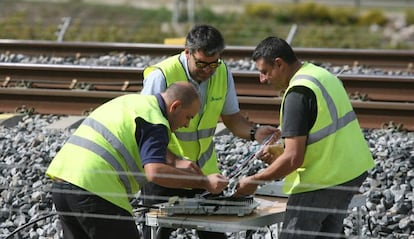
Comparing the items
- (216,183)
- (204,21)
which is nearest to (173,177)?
(216,183)

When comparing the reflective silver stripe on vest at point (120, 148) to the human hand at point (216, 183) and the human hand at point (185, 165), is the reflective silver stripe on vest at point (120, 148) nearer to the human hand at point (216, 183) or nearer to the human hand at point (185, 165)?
the human hand at point (185, 165)

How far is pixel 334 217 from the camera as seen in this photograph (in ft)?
21.7

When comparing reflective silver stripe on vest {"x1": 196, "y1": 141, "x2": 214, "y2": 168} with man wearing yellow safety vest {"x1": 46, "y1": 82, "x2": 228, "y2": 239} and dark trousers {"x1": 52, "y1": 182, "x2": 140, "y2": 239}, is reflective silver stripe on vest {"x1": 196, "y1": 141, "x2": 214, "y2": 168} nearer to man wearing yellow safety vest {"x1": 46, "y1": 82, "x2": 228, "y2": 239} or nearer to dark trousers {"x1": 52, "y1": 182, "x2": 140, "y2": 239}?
man wearing yellow safety vest {"x1": 46, "y1": 82, "x2": 228, "y2": 239}

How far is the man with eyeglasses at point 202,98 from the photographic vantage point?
6.95m

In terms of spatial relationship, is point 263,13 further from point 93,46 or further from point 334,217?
point 334,217

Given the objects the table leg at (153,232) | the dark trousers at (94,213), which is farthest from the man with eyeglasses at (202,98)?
the dark trousers at (94,213)

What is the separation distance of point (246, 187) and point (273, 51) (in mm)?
844

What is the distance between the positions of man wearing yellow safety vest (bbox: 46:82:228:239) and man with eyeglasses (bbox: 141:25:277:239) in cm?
74

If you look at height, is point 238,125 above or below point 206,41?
below

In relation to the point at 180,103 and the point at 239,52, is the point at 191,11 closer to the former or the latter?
the point at 239,52

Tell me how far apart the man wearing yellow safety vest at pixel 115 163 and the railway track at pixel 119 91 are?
5.28m

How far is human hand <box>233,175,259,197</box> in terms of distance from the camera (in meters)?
6.59

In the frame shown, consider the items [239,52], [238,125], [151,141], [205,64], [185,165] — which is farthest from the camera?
[239,52]

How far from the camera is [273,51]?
6.45m
